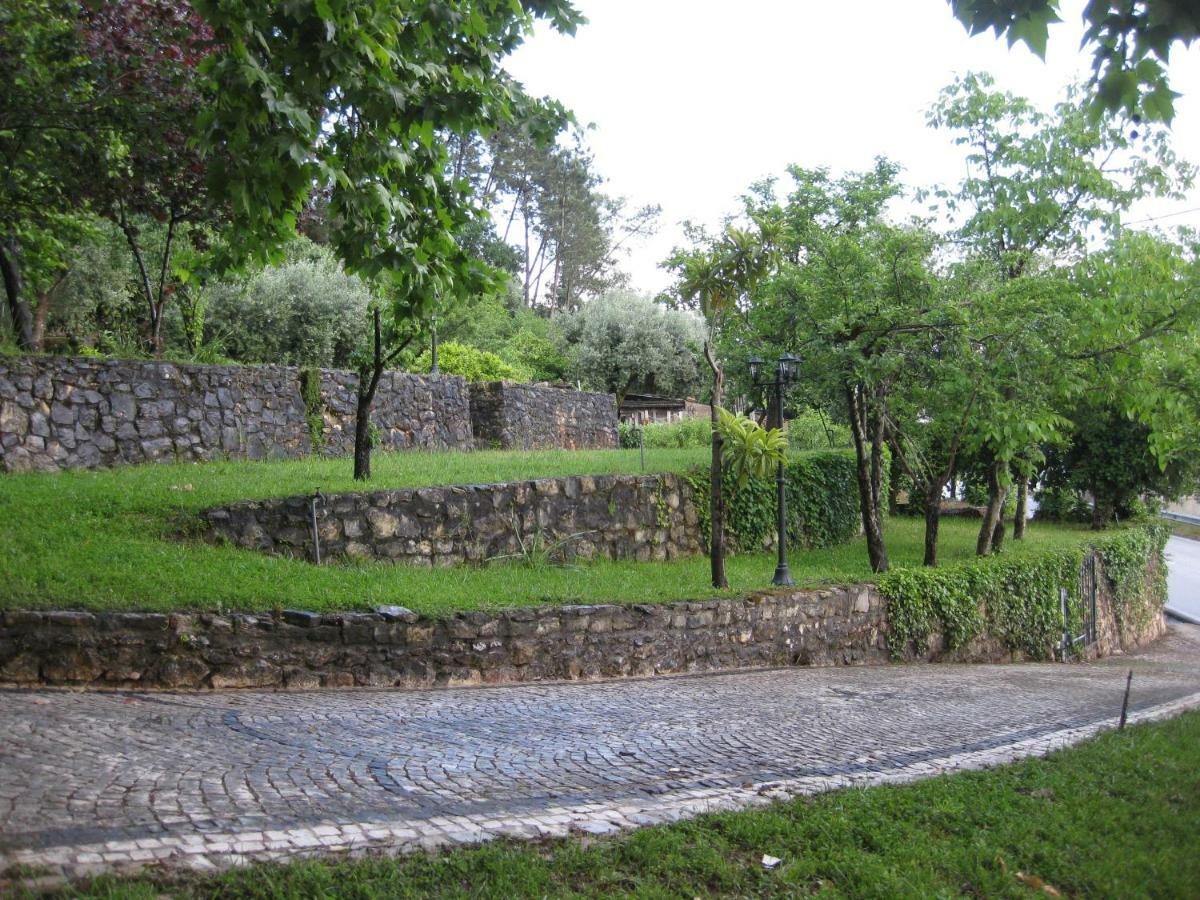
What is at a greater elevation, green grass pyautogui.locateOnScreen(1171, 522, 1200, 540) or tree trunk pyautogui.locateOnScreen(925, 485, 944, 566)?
tree trunk pyautogui.locateOnScreen(925, 485, 944, 566)

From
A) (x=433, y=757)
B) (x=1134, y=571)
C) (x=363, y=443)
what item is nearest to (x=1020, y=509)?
(x=1134, y=571)

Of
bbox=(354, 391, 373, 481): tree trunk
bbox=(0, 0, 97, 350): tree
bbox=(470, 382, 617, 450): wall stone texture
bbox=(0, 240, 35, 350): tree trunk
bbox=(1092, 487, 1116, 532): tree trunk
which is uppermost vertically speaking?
bbox=(0, 0, 97, 350): tree

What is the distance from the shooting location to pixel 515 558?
1142 centimetres

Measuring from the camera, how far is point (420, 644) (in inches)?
319

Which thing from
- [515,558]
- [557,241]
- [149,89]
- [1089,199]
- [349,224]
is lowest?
[515,558]

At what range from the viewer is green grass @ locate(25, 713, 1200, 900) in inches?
147

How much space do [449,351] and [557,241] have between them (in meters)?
22.5

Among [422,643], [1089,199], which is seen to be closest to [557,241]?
[1089,199]

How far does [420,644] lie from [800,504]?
33.0 feet

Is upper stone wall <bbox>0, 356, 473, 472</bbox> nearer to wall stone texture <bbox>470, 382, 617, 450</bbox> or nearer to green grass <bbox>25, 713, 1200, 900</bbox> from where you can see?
wall stone texture <bbox>470, 382, 617, 450</bbox>

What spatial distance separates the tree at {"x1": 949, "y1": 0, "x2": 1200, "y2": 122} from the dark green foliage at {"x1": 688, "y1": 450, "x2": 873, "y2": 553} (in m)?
7.99

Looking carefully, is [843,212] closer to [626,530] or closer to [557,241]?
[626,530]

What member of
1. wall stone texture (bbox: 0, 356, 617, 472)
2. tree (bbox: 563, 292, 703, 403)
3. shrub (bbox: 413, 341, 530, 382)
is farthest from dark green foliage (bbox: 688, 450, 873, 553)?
tree (bbox: 563, 292, 703, 403)

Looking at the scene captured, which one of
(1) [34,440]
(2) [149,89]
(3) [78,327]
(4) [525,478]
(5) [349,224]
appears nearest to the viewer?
(5) [349,224]
